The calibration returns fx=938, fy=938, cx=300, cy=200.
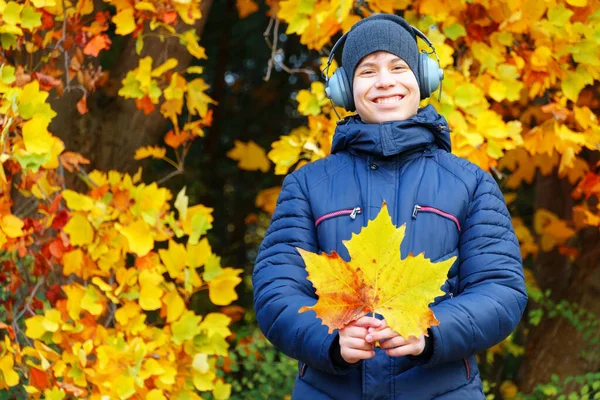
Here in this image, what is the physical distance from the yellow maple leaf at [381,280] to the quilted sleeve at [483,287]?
5.4 inches

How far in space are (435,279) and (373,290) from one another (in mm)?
115

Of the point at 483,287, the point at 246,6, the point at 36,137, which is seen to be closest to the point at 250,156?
the point at 246,6

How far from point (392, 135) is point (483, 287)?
1.29 feet

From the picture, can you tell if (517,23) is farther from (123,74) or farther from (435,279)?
(435,279)

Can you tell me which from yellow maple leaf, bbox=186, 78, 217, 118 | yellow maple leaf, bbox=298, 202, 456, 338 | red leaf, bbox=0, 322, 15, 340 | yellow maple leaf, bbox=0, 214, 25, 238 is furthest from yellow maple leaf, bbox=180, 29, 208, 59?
yellow maple leaf, bbox=298, 202, 456, 338

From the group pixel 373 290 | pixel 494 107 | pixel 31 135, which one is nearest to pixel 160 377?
pixel 31 135

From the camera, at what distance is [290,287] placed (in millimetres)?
2000

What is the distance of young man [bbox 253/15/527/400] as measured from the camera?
188 cm

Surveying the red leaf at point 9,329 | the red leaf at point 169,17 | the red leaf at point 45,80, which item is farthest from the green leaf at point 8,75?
the red leaf at point 9,329

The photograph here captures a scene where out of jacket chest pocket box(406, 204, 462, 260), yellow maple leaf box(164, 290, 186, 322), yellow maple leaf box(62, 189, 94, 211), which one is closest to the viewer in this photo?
jacket chest pocket box(406, 204, 462, 260)

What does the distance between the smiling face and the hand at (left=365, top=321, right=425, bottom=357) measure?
0.60m

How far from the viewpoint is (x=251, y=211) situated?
6.49 meters

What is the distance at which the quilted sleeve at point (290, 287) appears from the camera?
189cm

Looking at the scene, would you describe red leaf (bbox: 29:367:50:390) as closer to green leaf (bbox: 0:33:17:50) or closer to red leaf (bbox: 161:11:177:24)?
green leaf (bbox: 0:33:17:50)
